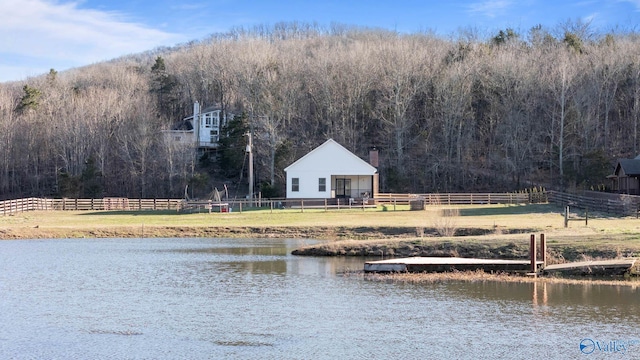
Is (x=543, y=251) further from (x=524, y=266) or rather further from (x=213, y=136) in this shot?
(x=213, y=136)

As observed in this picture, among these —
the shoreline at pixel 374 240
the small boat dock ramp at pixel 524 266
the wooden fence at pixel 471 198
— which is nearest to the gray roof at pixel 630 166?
the wooden fence at pixel 471 198

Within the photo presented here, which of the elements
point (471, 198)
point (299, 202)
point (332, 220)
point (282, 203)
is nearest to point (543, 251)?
point (332, 220)

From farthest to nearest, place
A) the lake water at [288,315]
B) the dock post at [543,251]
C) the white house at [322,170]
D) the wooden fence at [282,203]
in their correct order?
the white house at [322,170] < the wooden fence at [282,203] < the dock post at [543,251] < the lake water at [288,315]

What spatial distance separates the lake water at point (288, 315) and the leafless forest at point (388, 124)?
47.8 metres

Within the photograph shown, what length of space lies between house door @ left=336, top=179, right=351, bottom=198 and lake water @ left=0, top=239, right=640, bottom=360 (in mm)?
37987

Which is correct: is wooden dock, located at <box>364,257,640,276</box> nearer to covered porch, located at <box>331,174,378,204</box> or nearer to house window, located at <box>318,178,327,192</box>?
house window, located at <box>318,178,327,192</box>

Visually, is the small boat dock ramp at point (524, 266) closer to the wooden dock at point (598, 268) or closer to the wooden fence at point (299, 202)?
the wooden dock at point (598, 268)

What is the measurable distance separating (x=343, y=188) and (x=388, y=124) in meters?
16.5

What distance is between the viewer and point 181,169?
81.4 metres

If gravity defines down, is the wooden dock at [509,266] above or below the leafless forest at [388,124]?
below

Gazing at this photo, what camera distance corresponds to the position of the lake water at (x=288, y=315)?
16562mm

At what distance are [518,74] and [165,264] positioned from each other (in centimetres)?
5896

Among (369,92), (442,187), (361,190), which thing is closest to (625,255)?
(361,190)

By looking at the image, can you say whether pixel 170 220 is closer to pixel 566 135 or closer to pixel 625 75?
pixel 566 135
